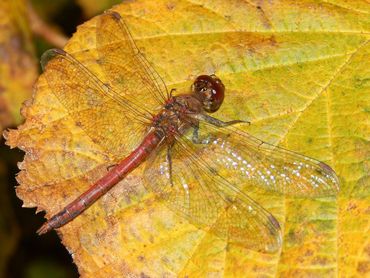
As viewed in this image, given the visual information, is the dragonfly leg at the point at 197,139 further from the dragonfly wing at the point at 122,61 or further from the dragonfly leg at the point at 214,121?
the dragonfly wing at the point at 122,61

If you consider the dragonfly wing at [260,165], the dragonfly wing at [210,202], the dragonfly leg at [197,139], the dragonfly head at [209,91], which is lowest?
the dragonfly wing at [210,202]

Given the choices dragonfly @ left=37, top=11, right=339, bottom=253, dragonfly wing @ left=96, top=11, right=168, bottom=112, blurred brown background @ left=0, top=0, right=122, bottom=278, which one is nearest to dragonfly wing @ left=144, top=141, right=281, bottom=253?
dragonfly @ left=37, top=11, right=339, bottom=253

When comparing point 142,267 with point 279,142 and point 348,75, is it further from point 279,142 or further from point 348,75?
point 348,75

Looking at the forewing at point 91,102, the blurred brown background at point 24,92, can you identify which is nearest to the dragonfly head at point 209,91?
the forewing at point 91,102

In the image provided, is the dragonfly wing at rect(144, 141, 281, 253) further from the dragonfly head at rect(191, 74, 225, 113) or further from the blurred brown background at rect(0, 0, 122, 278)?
the blurred brown background at rect(0, 0, 122, 278)

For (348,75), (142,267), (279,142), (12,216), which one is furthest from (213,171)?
(12,216)

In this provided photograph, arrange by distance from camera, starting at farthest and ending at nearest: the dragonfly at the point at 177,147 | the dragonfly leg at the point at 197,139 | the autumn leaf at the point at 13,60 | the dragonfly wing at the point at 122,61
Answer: the autumn leaf at the point at 13,60 < the dragonfly wing at the point at 122,61 < the dragonfly leg at the point at 197,139 < the dragonfly at the point at 177,147

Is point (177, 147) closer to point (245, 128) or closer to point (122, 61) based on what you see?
point (245, 128)

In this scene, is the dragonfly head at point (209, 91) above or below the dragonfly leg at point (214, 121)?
above
